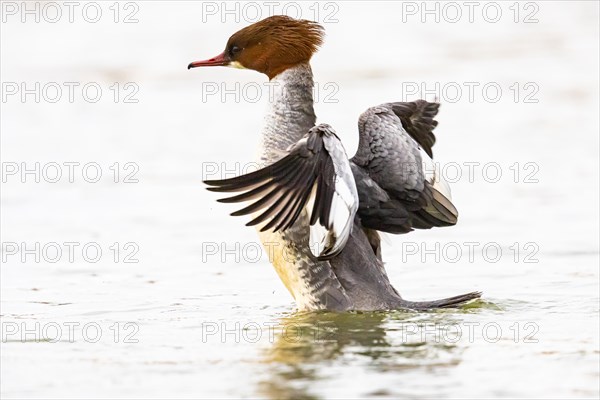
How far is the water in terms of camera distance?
591 cm

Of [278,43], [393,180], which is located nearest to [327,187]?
[393,180]

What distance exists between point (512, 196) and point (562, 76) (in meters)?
4.44

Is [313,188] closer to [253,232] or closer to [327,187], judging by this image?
[327,187]

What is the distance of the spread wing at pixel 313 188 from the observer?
21.0ft

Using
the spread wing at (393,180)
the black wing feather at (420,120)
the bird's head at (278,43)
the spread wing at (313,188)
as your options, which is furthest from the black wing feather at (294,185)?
the black wing feather at (420,120)

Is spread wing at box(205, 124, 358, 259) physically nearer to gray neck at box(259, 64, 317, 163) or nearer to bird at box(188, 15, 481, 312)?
bird at box(188, 15, 481, 312)

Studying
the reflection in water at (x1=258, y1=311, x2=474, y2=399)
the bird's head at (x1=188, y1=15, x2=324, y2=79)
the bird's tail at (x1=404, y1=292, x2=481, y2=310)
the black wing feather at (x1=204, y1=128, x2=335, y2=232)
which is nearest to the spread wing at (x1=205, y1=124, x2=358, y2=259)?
the black wing feather at (x1=204, y1=128, x2=335, y2=232)

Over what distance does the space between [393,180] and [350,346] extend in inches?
50.8


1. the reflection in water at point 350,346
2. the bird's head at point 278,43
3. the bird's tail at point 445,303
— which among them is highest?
the bird's head at point 278,43

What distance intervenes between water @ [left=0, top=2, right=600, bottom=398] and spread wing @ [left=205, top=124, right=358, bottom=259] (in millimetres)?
637

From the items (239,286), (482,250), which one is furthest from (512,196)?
(239,286)

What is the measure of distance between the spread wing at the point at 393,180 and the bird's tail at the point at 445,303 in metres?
0.48

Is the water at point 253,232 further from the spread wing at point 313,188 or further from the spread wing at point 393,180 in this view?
the spread wing at point 313,188

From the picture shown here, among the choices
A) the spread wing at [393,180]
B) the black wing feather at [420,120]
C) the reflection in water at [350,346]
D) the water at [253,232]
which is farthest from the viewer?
the black wing feather at [420,120]
